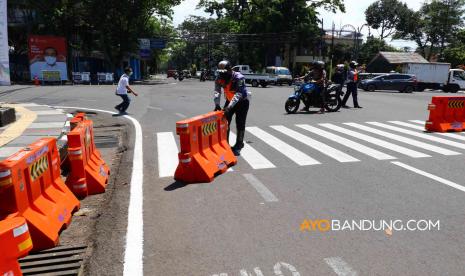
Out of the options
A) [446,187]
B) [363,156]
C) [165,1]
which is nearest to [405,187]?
[446,187]

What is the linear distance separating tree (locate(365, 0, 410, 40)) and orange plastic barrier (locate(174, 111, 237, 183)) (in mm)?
79822

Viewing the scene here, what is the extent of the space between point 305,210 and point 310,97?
10652 millimetres

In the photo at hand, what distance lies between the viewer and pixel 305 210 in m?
5.00

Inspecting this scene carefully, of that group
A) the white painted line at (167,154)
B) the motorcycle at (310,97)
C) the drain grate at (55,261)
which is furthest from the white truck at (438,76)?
the drain grate at (55,261)

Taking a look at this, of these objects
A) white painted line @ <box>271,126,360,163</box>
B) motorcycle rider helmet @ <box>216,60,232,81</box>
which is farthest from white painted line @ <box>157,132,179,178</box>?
white painted line @ <box>271,126,360,163</box>

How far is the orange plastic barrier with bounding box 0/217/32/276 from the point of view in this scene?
2977mm

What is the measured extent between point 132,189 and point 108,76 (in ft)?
126

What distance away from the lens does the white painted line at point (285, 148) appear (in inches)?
299

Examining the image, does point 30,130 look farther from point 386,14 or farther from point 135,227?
point 386,14

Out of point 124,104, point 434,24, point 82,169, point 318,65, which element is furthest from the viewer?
point 434,24

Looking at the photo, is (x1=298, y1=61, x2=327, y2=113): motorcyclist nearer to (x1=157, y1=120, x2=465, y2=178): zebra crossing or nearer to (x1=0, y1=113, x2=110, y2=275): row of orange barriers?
(x1=157, y1=120, x2=465, y2=178): zebra crossing

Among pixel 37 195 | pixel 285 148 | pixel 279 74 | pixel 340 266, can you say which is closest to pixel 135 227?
pixel 37 195

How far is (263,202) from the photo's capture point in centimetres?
532

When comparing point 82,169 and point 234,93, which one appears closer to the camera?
point 82,169
